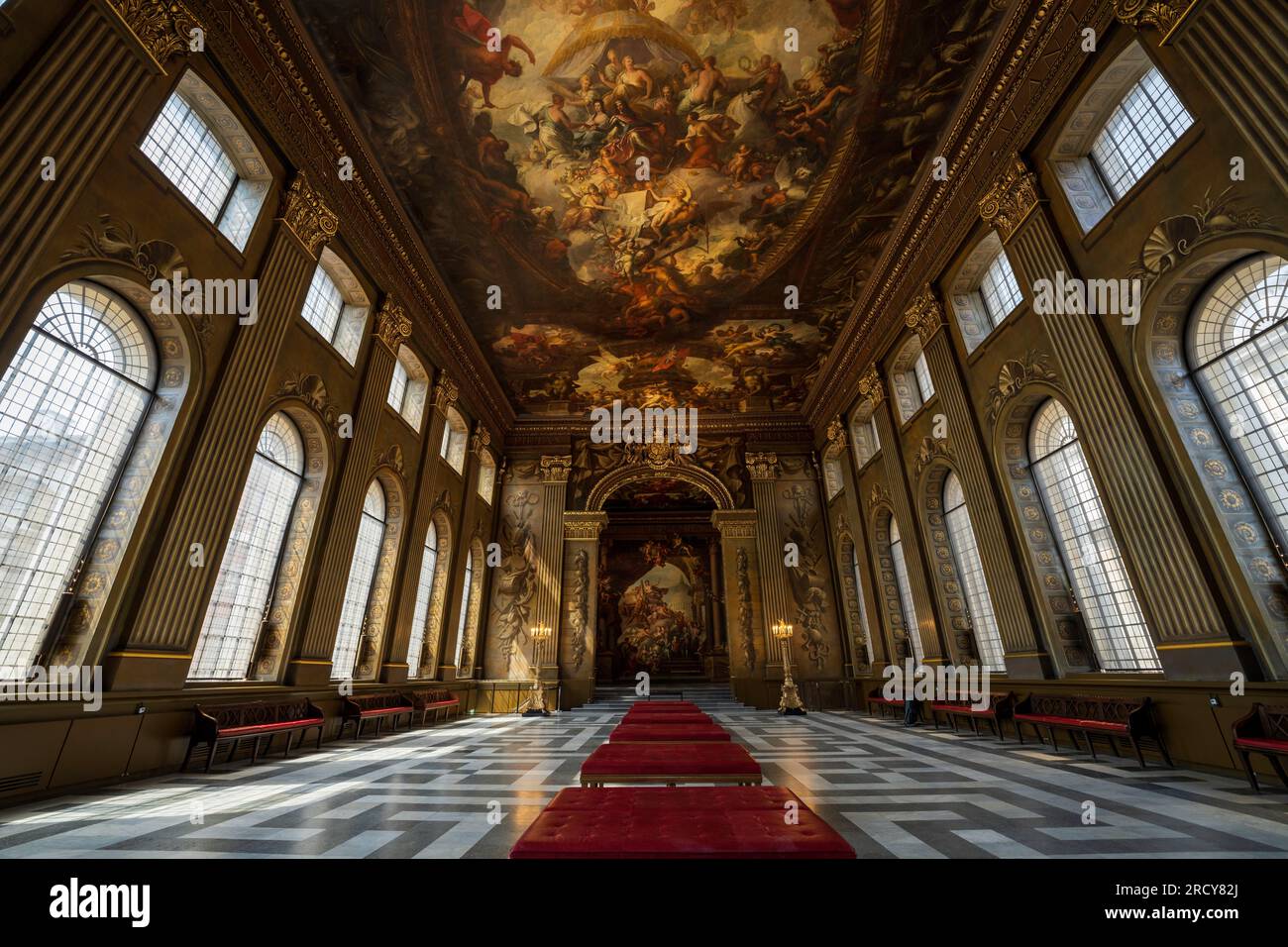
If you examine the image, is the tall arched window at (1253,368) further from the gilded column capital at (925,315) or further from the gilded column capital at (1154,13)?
the gilded column capital at (925,315)

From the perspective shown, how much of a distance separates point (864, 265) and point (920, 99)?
14.3 ft

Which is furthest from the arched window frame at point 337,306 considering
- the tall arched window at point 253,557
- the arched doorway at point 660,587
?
the arched doorway at point 660,587

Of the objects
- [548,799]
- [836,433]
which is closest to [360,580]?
[548,799]

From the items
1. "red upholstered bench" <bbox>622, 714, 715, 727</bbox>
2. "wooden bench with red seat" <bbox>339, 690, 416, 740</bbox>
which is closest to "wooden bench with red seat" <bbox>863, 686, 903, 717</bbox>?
"red upholstered bench" <bbox>622, 714, 715, 727</bbox>

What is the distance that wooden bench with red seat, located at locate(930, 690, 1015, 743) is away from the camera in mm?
9408

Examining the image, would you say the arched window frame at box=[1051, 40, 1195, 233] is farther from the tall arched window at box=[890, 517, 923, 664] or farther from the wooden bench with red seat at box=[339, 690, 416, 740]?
the wooden bench with red seat at box=[339, 690, 416, 740]

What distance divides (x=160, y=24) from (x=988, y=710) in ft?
51.8

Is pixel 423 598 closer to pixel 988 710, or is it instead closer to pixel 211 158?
pixel 211 158

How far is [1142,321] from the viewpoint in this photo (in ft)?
24.2

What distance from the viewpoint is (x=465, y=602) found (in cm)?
1770

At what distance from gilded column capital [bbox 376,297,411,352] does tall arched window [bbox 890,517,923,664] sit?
13569mm

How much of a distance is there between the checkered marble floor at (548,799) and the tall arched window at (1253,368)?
3.55 m

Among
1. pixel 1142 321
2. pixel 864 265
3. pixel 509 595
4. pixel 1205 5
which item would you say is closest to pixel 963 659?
pixel 1142 321

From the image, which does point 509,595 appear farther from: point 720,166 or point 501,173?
point 720,166
